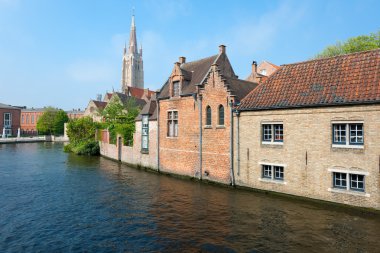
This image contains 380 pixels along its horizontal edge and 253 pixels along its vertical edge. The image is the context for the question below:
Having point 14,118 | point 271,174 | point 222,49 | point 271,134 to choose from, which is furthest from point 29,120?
point 271,174

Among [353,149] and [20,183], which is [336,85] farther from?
[20,183]

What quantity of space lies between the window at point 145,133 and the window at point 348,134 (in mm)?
18133

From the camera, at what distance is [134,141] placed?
99.1 feet

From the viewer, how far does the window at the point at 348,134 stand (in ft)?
45.8

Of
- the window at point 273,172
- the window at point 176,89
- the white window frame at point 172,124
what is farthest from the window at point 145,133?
the window at point 273,172

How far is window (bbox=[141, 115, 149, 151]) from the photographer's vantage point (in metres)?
28.1

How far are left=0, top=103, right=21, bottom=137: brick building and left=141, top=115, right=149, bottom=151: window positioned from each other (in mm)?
80051

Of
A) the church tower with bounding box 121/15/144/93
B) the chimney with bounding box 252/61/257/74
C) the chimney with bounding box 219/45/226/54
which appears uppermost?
the church tower with bounding box 121/15/144/93

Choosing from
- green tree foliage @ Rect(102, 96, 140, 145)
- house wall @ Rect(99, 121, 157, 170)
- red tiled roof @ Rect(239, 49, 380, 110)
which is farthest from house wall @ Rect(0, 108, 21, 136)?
red tiled roof @ Rect(239, 49, 380, 110)

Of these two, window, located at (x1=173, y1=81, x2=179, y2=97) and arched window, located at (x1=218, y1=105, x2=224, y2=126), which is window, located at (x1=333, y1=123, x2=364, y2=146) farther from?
window, located at (x1=173, y1=81, x2=179, y2=97)

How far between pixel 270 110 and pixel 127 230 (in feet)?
36.0

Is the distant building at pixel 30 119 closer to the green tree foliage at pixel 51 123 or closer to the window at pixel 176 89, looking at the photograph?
the green tree foliage at pixel 51 123

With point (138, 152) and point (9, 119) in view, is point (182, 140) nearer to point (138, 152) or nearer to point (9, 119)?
point (138, 152)

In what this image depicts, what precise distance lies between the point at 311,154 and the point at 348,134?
221 centimetres
